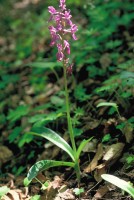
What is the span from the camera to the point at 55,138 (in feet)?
9.43

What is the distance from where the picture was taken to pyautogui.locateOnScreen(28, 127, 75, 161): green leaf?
2809mm

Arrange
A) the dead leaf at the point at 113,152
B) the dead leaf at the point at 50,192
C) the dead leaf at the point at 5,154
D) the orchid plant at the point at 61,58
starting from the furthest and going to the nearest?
the dead leaf at the point at 5,154 < the dead leaf at the point at 113,152 < the dead leaf at the point at 50,192 < the orchid plant at the point at 61,58

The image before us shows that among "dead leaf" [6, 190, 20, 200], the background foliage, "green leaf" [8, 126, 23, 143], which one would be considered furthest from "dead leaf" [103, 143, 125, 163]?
"green leaf" [8, 126, 23, 143]

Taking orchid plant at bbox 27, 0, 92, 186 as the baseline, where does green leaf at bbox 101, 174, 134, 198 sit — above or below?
below

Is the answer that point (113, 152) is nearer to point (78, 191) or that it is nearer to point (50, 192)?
point (78, 191)

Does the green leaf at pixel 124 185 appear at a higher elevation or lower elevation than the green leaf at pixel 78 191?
higher

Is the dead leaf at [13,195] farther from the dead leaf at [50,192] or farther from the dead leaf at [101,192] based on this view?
the dead leaf at [101,192]

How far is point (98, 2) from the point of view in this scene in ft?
18.3

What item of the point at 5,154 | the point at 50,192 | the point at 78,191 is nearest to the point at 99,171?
the point at 78,191

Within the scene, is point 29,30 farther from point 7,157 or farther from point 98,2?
point 7,157

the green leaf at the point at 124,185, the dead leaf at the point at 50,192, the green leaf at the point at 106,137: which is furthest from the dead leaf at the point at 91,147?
the green leaf at the point at 124,185

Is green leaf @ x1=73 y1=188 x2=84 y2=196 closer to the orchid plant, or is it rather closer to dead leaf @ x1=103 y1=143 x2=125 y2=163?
the orchid plant

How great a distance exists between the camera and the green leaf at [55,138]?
281cm

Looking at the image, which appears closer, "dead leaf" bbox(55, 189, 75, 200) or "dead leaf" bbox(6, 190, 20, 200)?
"dead leaf" bbox(55, 189, 75, 200)
